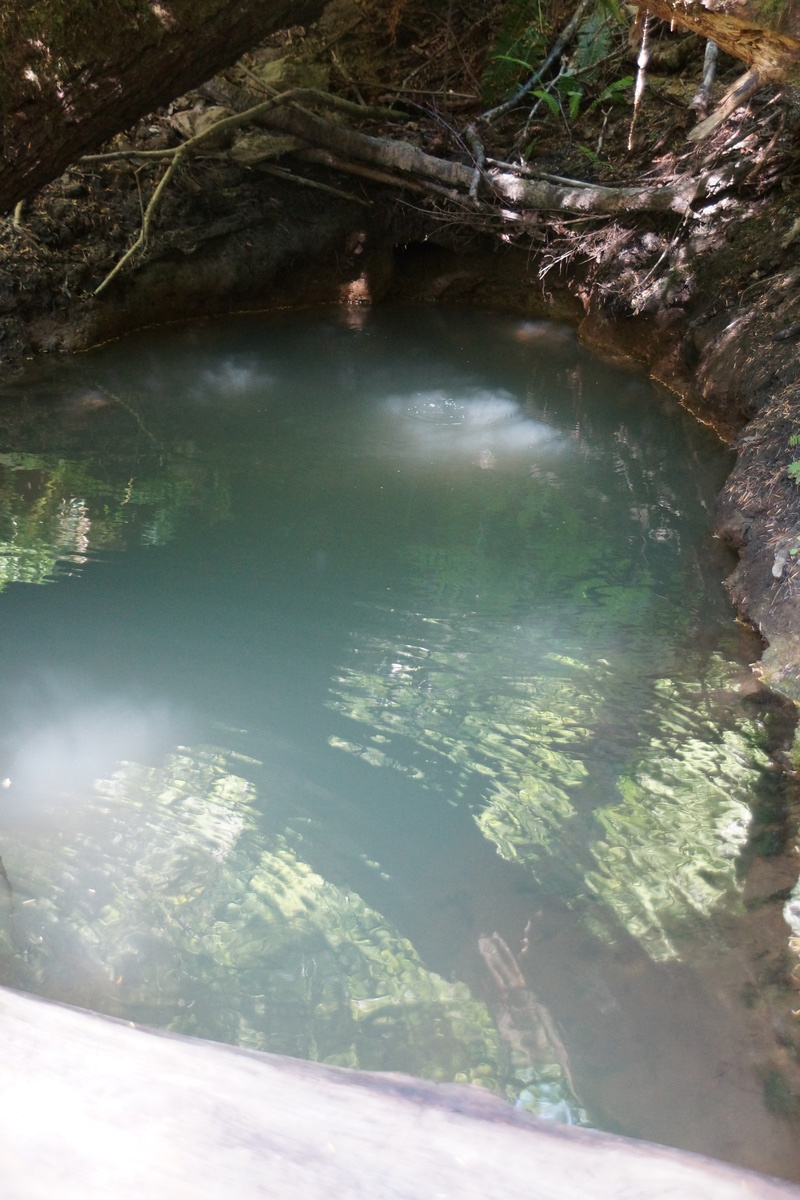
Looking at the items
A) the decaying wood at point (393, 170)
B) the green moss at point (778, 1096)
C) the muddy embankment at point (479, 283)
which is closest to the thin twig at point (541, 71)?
the decaying wood at point (393, 170)

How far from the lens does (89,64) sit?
3592mm

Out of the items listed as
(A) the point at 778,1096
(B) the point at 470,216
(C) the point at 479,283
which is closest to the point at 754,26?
(A) the point at 778,1096

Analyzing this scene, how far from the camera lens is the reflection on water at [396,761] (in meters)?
2.29

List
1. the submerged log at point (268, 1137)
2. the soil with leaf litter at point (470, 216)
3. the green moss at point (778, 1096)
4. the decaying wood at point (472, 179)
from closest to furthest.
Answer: the submerged log at point (268, 1137), the green moss at point (778, 1096), the soil with leaf litter at point (470, 216), the decaying wood at point (472, 179)

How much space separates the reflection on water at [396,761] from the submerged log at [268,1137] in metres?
1.00

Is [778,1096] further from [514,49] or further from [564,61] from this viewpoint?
[564,61]

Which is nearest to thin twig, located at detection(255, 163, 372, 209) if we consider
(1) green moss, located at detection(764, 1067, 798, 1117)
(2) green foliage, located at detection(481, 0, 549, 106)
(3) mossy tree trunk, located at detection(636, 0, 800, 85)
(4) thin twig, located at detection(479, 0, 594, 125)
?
(4) thin twig, located at detection(479, 0, 594, 125)

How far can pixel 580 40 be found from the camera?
8.14 meters

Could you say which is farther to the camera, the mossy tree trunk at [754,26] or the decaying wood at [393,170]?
the decaying wood at [393,170]

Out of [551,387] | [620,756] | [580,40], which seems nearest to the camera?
[620,756]

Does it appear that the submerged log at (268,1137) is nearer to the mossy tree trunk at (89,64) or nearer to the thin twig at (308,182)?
the mossy tree trunk at (89,64)

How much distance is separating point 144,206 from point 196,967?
7.00 metres

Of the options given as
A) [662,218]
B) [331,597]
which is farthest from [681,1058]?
[662,218]

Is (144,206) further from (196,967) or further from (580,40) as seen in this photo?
(196,967)
